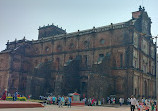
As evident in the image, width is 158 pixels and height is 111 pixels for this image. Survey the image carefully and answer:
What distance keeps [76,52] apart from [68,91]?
8.78 meters

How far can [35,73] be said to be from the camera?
41.3 metres

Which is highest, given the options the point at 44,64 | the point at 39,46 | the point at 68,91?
the point at 39,46

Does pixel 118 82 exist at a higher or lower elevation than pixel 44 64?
lower

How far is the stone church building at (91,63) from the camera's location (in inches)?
1302

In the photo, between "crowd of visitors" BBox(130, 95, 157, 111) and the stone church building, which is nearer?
"crowd of visitors" BBox(130, 95, 157, 111)

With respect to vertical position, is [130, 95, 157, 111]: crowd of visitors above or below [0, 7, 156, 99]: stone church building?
below

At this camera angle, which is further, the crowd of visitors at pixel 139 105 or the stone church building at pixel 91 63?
the stone church building at pixel 91 63

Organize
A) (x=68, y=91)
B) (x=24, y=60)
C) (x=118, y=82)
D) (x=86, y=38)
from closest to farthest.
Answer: (x=118, y=82), (x=68, y=91), (x=86, y=38), (x=24, y=60)

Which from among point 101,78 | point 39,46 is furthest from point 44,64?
point 101,78

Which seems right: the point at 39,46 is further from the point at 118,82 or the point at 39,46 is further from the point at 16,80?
the point at 118,82

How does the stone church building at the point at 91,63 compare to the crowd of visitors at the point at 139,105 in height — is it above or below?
above

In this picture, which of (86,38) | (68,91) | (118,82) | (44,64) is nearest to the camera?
(118,82)

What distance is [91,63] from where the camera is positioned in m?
37.9

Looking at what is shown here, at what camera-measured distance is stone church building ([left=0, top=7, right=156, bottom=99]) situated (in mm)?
33062
